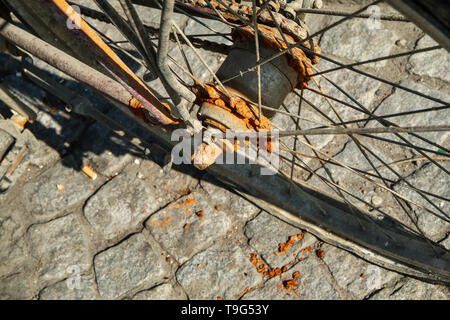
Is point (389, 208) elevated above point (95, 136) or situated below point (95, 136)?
below

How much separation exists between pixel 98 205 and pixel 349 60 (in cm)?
220

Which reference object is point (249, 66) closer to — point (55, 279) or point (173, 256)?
point (173, 256)

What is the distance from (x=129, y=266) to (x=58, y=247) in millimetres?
523

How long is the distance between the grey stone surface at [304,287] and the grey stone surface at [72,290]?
3.27ft

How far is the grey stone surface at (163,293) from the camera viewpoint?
267 centimetres

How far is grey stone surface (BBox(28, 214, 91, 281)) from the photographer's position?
2.76 metres

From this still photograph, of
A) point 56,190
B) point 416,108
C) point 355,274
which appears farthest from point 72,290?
point 416,108

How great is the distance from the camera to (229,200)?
116 inches

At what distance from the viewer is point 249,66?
1.94 meters

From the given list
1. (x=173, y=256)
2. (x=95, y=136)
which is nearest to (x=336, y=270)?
(x=173, y=256)

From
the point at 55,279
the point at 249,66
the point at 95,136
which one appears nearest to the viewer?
the point at 249,66

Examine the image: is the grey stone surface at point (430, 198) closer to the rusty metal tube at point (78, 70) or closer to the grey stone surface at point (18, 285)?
the rusty metal tube at point (78, 70)

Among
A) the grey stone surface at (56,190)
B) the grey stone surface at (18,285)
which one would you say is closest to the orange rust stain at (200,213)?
the grey stone surface at (56,190)

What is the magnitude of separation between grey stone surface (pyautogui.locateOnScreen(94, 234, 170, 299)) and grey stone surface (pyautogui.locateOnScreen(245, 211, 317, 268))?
0.62 m
